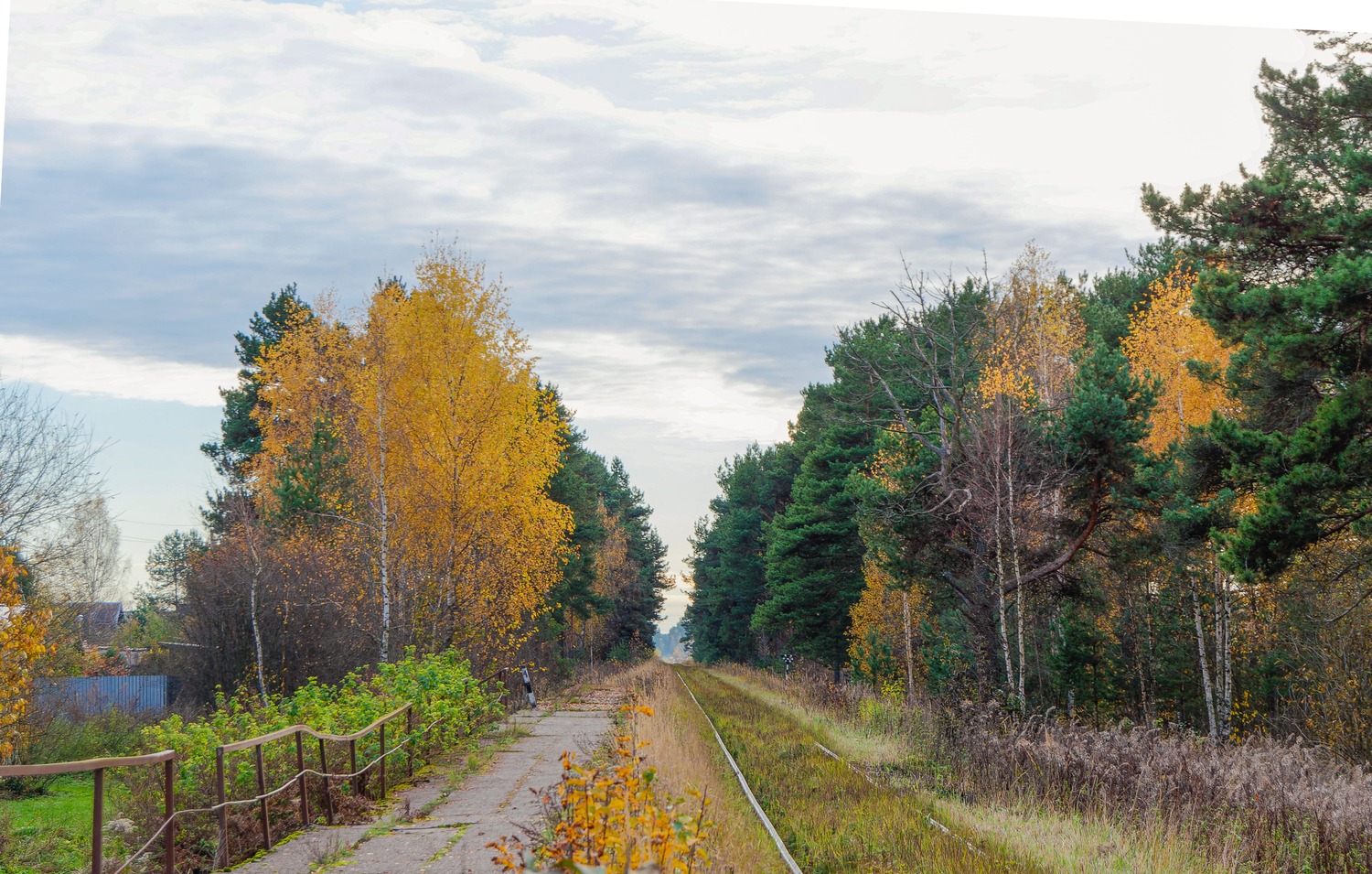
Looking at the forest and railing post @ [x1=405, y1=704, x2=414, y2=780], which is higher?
the forest

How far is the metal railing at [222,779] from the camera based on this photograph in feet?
19.0

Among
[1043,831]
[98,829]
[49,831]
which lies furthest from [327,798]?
[1043,831]

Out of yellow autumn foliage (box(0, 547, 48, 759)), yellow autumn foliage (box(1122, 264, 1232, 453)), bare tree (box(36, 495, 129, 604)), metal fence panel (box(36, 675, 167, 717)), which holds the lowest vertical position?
metal fence panel (box(36, 675, 167, 717))

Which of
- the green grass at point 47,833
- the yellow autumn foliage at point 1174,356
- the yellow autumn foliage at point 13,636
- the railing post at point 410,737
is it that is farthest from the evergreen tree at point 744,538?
the yellow autumn foliage at point 13,636

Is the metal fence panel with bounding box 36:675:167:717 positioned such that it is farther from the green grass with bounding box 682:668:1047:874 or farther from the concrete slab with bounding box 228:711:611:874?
the green grass with bounding box 682:668:1047:874

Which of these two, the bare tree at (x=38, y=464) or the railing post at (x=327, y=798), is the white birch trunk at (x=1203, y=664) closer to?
the railing post at (x=327, y=798)

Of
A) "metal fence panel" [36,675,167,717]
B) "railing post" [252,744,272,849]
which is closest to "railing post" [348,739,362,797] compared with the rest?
"railing post" [252,744,272,849]

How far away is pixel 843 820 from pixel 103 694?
2290cm

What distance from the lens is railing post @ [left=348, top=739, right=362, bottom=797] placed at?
35.0 ft

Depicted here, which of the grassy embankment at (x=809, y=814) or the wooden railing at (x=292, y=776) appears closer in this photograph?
the wooden railing at (x=292, y=776)

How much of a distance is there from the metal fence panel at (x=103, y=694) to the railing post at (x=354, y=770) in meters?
12.1

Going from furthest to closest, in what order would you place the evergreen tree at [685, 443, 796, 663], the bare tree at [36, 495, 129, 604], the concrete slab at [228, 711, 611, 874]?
the evergreen tree at [685, 443, 796, 663] < the bare tree at [36, 495, 129, 604] < the concrete slab at [228, 711, 611, 874]

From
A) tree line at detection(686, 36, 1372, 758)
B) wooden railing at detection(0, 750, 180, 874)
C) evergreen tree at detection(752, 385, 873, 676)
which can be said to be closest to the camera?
wooden railing at detection(0, 750, 180, 874)

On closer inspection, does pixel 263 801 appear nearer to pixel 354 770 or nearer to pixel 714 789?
pixel 354 770
